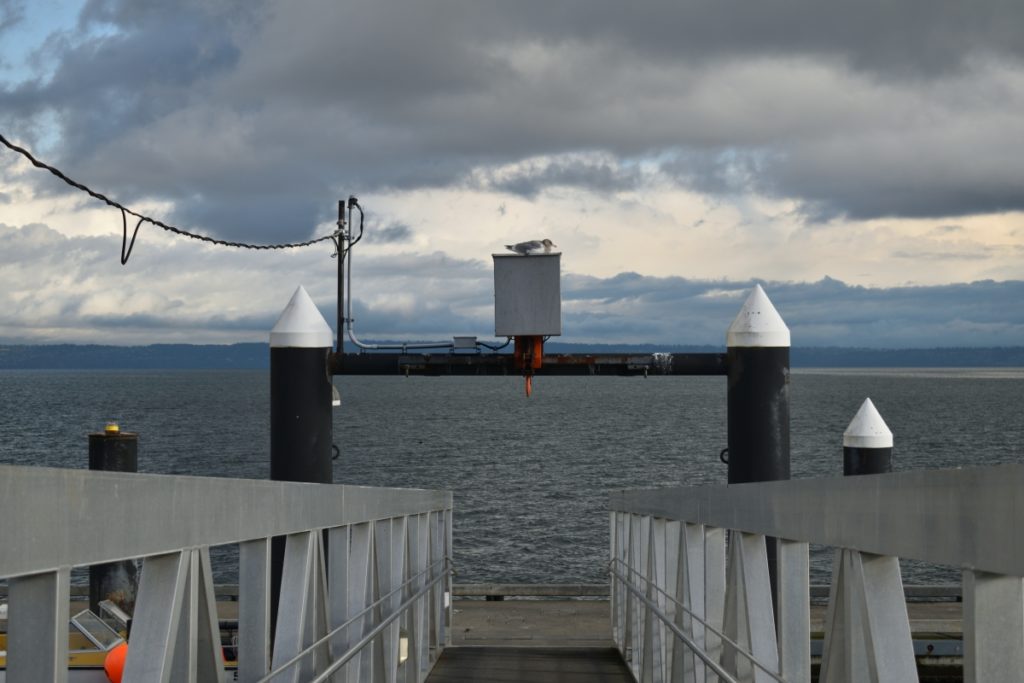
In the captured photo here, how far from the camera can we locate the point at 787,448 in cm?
1484

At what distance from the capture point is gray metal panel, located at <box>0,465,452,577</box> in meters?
2.74

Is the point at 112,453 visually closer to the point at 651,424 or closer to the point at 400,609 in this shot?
the point at 400,609

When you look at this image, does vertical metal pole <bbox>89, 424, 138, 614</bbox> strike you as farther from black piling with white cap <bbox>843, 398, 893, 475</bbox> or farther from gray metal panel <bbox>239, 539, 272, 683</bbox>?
gray metal panel <bbox>239, 539, 272, 683</bbox>

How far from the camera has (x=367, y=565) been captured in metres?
8.27

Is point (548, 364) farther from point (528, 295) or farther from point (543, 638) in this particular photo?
point (543, 638)

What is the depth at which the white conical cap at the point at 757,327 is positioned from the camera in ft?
49.1

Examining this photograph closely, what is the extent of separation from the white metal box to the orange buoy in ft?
18.7

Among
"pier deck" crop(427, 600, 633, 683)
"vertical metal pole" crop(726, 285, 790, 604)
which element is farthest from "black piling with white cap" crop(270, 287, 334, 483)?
"vertical metal pole" crop(726, 285, 790, 604)

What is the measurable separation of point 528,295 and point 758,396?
3.07m

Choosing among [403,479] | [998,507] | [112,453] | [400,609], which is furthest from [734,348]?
[403,479]

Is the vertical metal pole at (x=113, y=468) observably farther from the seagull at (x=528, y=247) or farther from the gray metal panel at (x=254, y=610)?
the gray metal panel at (x=254, y=610)

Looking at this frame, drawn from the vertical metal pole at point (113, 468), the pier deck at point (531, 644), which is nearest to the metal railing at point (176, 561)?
the pier deck at point (531, 644)

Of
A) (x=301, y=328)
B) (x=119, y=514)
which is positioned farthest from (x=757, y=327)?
(x=119, y=514)

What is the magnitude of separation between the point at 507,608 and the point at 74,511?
22.8 meters
